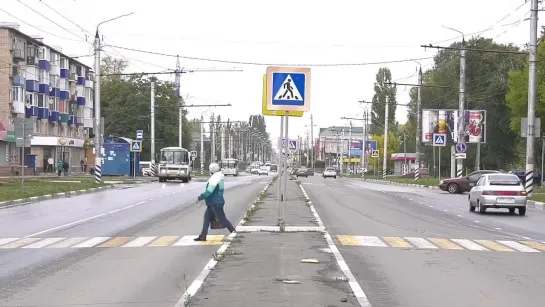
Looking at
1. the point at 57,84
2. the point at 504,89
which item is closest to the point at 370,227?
the point at 504,89

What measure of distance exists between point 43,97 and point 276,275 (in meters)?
69.3

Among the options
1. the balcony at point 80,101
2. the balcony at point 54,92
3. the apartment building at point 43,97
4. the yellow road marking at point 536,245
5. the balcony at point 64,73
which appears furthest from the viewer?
the balcony at point 80,101

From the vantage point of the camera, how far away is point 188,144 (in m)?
103

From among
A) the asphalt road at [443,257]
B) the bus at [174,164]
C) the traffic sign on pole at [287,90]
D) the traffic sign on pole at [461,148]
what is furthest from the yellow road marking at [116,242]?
the bus at [174,164]

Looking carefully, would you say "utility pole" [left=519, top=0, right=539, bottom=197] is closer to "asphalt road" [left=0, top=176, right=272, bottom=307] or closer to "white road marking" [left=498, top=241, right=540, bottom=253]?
"asphalt road" [left=0, top=176, right=272, bottom=307]

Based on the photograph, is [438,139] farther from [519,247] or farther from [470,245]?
[470,245]

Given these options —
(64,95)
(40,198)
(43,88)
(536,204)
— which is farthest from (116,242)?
(64,95)

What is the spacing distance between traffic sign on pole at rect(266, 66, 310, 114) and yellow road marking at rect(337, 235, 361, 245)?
10.0ft

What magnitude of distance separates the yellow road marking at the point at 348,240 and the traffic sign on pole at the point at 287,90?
3062 mm

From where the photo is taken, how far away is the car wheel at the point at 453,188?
43.8 m

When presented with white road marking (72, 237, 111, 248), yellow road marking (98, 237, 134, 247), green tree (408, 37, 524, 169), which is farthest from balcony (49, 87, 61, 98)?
yellow road marking (98, 237, 134, 247)

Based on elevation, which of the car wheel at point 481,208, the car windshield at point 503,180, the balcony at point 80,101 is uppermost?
the balcony at point 80,101

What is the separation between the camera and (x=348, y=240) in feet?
49.8

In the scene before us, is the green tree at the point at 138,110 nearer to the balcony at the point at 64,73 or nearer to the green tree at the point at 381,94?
the balcony at the point at 64,73
